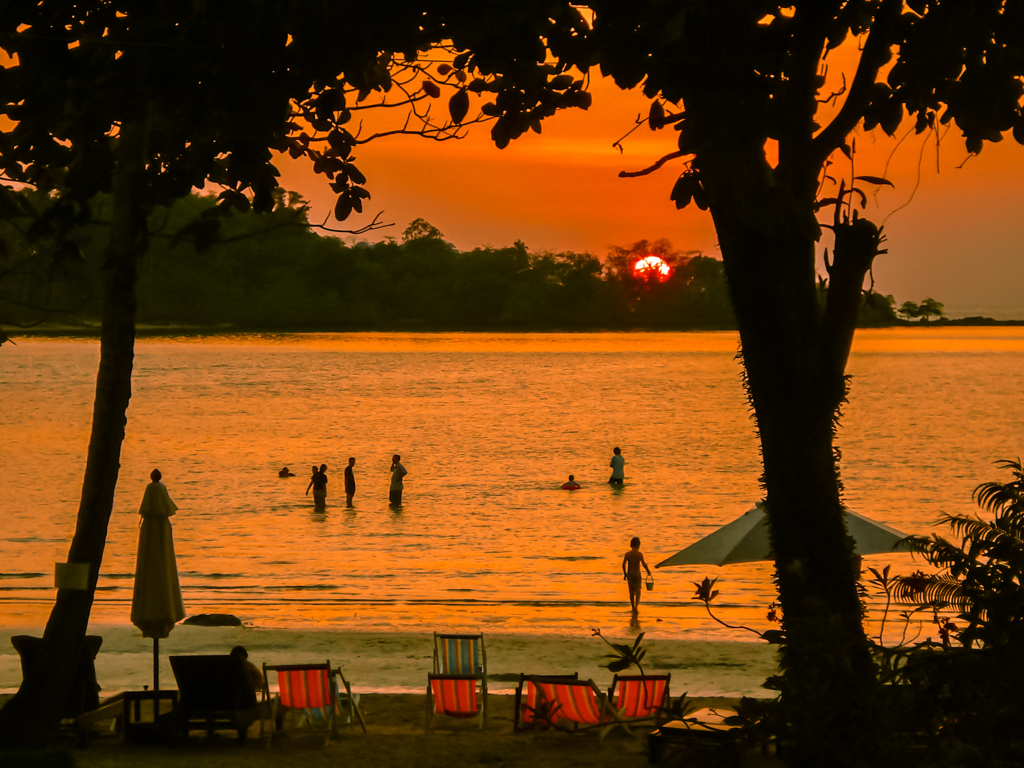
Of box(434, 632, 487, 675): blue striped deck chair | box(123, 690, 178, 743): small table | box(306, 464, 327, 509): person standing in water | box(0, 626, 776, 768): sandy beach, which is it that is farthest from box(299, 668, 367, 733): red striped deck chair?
box(306, 464, 327, 509): person standing in water

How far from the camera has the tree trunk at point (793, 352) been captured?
6945 millimetres

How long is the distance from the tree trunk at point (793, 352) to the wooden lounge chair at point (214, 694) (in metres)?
3.98

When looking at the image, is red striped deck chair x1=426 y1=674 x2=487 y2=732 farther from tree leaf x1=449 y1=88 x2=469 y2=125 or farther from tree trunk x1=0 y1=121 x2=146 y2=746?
tree leaf x1=449 y1=88 x2=469 y2=125

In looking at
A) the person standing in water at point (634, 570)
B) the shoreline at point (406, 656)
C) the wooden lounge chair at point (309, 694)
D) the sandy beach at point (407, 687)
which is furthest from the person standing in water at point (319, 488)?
the wooden lounge chair at point (309, 694)

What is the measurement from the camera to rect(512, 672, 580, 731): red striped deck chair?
Answer: 8648 mm

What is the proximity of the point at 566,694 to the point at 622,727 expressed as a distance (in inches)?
19.6

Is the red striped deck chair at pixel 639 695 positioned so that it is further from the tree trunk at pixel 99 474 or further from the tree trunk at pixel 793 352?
the tree trunk at pixel 99 474

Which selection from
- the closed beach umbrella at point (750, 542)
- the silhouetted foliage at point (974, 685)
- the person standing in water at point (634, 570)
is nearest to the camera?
the silhouetted foliage at point (974, 685)

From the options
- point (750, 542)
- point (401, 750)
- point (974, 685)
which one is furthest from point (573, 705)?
point (750, 542)

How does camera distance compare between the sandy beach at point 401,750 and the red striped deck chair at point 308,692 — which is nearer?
the sandy beach at point 401,750

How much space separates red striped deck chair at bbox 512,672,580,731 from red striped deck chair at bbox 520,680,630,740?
0.03m

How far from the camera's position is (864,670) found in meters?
6.46

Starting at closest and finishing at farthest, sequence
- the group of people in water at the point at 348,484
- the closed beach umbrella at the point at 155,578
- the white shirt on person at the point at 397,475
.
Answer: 1. the closed beach umbrella at the point at 155,578
2. the group of people in water at the point at 348,484
3. the white shirt on person at the point at 397,475

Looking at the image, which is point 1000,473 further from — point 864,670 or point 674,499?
point 864,670
